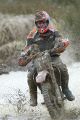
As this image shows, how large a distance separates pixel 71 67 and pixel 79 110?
580cm

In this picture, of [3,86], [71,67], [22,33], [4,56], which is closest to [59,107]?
[3,86]

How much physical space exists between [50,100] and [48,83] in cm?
30

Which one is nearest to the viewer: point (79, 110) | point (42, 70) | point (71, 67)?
point (42, 70)

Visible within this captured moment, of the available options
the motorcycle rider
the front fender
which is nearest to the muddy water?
the motorcycle rider

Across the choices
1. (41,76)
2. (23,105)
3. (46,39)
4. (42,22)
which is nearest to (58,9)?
(23,105)

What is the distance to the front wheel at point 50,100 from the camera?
10805 mm

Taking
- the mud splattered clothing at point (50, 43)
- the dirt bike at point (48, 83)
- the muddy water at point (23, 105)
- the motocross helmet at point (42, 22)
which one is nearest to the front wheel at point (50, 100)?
the dirt bike at point (48, 83)

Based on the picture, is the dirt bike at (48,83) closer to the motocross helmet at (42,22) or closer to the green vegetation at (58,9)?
the motocross helmet at (42,22)

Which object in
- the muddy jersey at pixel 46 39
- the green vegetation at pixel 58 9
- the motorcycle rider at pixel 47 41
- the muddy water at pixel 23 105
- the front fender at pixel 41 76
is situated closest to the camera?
the front fender at pixel 41 76

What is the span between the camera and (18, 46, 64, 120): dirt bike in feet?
35.5

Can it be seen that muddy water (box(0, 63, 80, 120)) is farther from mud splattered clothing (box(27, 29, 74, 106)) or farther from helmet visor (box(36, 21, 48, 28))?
helmet visor (box(36, 21, 48, 28))

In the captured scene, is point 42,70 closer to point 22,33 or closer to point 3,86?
point 3,86

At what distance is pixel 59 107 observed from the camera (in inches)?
437

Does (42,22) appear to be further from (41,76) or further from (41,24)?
(41,76)
